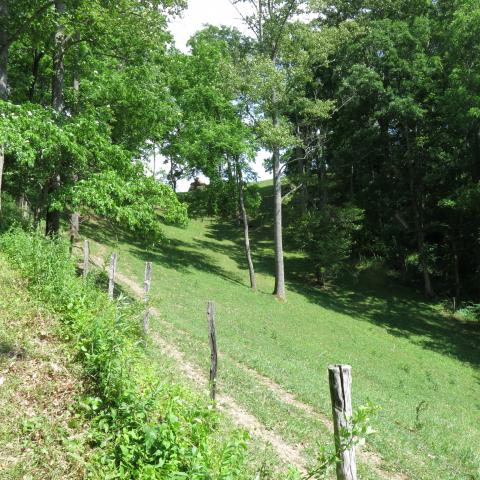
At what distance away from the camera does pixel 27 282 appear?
945cm

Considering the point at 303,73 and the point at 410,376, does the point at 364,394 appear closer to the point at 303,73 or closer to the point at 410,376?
the point at 410,376

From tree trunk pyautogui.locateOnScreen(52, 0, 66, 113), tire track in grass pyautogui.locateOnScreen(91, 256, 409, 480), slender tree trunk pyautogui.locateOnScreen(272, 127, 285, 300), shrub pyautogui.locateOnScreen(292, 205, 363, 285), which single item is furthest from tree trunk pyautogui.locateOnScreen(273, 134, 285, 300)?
tree trunk pyautogui.locateOnScreen(52, 0, 66, 113)

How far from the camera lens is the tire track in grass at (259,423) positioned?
818 centimetres

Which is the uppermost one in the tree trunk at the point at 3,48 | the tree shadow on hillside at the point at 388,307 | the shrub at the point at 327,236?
the tree trunk at the point at 3,48

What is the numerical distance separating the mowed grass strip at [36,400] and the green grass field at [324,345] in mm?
2560

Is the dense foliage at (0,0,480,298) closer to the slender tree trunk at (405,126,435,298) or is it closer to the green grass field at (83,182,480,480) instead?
the slender tree trunk at (405,126,435,298)

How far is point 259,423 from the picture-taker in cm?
923

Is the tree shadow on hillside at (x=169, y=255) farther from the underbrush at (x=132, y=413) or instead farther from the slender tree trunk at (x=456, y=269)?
the slender tree trunk at (x=456, y=269)

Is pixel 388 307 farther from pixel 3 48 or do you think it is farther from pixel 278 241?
pixel 3 48

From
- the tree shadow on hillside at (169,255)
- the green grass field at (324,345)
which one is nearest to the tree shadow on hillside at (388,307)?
the green grass field at (324,345)

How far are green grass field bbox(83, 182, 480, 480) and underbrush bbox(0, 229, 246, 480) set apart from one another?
163 cm

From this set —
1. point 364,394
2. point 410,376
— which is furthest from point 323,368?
point 410,376

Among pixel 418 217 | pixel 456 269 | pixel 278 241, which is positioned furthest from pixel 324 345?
pixel 418 217

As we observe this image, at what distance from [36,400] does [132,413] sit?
4.79ft
